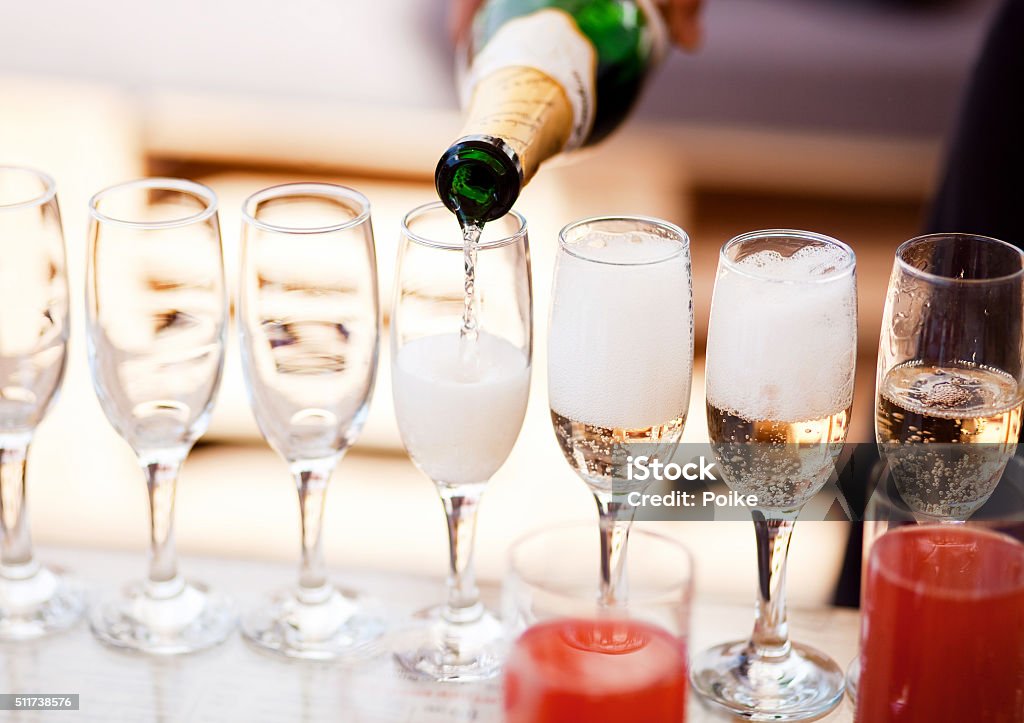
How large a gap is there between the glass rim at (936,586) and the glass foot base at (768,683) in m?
0.18

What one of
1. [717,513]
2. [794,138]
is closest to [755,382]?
[717,513]

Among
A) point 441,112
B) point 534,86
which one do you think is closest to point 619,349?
point 534,86

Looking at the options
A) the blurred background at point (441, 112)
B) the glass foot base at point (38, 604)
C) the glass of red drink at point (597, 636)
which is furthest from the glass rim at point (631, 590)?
the blurred background at point (441, 112)

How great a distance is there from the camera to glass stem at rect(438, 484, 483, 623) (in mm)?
917

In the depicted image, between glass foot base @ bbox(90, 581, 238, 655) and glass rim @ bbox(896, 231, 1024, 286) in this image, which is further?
glass foot base @ bbox(90, 581, 238, 655)

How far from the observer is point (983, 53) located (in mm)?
1446

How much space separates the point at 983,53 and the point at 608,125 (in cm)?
46

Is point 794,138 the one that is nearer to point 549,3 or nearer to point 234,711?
point 549,3

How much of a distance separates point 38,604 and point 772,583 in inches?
19.1

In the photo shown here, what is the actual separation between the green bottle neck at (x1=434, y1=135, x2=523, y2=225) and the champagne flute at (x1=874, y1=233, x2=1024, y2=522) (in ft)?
0.74

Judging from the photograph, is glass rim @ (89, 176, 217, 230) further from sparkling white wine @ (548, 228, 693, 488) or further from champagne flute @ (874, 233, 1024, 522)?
champagne flute @ (874, 233, 1024, 522)

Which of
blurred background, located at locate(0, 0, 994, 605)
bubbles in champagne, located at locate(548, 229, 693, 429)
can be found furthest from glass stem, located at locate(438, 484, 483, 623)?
blurred background, located at locate(0, 0, 994, 605)

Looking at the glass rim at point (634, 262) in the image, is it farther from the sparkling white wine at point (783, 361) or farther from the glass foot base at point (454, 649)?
the glass foot base at point (454, 649)

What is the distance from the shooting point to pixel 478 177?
841 millimetres
